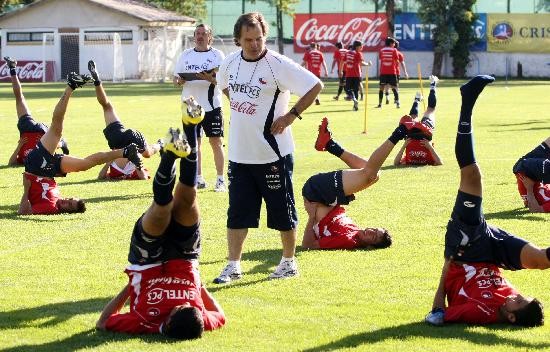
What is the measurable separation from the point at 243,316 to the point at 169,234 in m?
0.92

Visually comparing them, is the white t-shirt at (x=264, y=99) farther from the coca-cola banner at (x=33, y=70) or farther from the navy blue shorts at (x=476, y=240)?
the coca-cola banner at (x=33, y=70)

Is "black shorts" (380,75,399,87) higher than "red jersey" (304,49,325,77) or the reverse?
the reverse

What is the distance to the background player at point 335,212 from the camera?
36.2ft

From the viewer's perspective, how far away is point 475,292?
25.9 ft

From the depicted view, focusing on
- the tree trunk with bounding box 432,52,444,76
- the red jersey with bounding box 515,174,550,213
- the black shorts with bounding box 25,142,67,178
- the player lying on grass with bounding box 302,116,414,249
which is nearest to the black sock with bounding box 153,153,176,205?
the player lying on grass with bounding box 302,116,414,249

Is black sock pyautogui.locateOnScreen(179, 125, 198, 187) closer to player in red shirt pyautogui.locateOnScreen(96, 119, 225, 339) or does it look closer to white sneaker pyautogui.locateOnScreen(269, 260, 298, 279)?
player in red shirt pyautogui.locateOnScreen(96, 119, 225, 339)

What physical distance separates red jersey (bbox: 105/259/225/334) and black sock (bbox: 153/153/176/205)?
610 mm

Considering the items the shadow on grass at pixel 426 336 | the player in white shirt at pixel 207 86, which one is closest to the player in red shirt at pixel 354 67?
the player in white shirt at pixel 207 86

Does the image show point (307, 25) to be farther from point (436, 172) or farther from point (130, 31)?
point (436, 172)

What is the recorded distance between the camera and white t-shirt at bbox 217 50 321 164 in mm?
9406

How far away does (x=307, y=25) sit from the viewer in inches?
2756

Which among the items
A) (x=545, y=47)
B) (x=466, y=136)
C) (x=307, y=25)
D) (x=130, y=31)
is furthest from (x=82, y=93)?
(x=466, y=136)

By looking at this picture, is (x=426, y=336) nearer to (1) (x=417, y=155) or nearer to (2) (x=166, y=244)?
(2) (x=166, y=244)

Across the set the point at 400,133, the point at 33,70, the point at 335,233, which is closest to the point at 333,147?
the point at 335,233
